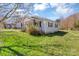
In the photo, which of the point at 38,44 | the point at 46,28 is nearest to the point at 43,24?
the point at 46,28

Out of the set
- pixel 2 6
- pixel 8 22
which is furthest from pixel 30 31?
pixel 2 6

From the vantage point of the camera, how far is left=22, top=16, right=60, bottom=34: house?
5.56 feet

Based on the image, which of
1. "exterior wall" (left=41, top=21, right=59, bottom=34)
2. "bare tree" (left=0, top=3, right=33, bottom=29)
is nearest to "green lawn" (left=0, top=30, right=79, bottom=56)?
"exterior wall" (left=41, top=21, right=59, bottom=34)

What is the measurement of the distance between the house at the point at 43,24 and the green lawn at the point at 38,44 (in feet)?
0.17

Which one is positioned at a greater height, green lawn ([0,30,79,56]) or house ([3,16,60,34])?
house ([3,16,60,34])

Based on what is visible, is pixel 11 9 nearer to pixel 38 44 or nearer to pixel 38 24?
pixel 38 24

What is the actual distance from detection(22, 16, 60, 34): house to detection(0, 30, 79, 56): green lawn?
51 millimetres

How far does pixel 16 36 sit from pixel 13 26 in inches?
3.6

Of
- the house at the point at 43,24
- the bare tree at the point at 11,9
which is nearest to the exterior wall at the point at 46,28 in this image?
the house at the point at 43,24

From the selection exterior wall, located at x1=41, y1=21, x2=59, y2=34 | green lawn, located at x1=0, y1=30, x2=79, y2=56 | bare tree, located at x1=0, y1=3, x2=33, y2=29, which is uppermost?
bare tree, located at x1=0, y1=3, x2=33, y2=29

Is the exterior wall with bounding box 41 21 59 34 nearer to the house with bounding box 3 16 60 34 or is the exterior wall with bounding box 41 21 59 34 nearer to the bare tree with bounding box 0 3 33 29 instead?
the house with bounding box 3 16 60 34

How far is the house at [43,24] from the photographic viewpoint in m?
1.69

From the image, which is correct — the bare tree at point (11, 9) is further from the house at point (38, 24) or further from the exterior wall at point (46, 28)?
the exterior wall at point (46, 28)

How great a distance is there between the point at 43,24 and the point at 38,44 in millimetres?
179
